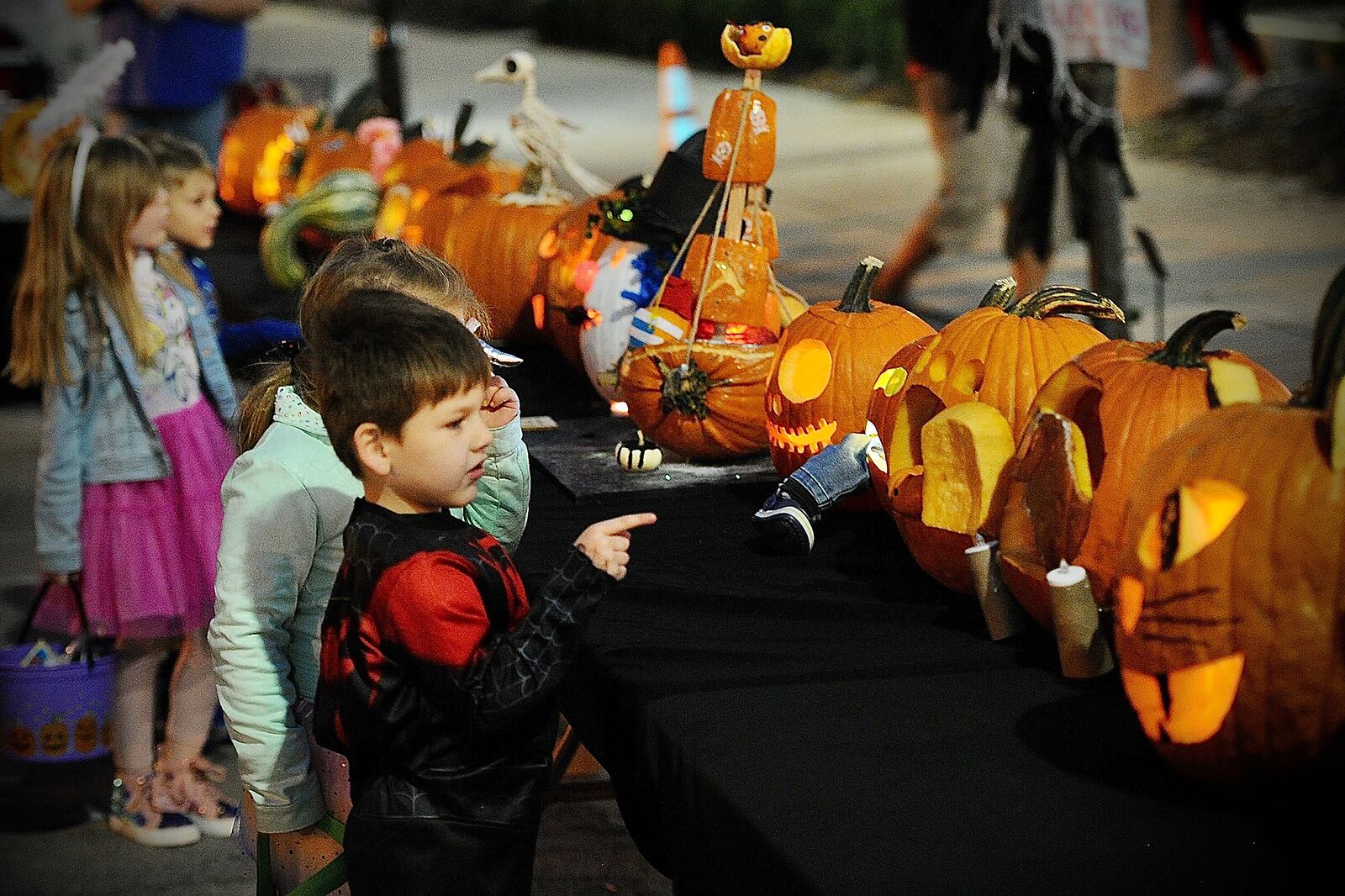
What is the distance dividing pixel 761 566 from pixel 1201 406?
0.79 m

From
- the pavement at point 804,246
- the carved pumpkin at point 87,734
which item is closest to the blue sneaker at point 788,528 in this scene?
the pavement at point 804,246

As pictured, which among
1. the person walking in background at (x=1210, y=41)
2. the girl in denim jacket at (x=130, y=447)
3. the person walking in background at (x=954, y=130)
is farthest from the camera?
the person walking in background at (x=1210, y=41)

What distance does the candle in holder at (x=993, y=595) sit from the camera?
2131 millimetres

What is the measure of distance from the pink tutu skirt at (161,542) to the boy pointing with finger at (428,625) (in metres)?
1.76

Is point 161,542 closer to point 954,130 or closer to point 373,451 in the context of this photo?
point 373,451

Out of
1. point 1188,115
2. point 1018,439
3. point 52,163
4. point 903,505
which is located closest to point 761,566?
point 903,505

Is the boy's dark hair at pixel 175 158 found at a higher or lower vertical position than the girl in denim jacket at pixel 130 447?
higher

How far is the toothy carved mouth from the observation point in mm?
2873

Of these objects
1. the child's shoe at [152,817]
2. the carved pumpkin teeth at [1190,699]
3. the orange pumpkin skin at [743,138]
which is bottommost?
the child's shoe at [152,817]

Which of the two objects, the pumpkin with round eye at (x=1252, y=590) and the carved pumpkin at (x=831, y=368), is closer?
→ the pumpkin with round eye at (x=1252, y=590)

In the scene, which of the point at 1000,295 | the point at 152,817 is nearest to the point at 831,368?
the point at 1000,295

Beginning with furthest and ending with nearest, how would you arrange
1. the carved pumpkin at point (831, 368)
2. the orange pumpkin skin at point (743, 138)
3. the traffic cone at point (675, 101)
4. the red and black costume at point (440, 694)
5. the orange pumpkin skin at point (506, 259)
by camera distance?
1. the traffic cone at point (675, 101)
2. the orange pumpkin skin at point (506, 259)
3. the orange pumpkin skin at point (743, 138)
4. the carved pumpkin at point (831, 368)
5. the red and black costume at point (440, 694)

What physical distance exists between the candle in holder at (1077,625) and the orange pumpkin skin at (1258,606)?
0.62ft

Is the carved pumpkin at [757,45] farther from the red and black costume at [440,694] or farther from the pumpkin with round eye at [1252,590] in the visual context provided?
the pumpkin with round eye at [1252,590]
